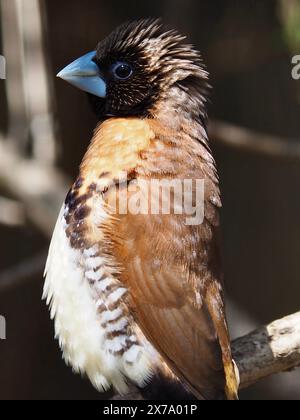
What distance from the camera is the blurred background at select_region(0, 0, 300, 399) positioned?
5.36 m

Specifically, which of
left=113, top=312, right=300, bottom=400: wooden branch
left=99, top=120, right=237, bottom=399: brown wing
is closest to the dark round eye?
left=99, top=120, right=237, bottom=399: brown wing

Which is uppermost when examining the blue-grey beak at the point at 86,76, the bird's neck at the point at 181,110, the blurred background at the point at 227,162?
the blue-grey beak at the point at 86,76

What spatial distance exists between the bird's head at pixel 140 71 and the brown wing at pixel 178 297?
0.58 metres

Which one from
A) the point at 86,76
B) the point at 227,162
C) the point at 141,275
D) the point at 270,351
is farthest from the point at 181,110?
the point at 227,162

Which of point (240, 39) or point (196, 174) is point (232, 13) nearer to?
point (240, 39)

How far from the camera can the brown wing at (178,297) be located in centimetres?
291

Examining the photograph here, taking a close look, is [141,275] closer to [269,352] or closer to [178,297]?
[178,297]

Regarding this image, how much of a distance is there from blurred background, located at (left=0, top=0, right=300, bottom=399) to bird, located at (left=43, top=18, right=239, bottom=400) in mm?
1961

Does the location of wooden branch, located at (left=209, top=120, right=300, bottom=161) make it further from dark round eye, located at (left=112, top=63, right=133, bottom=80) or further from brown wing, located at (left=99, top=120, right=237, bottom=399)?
brown wing, located at (left=99, top=120, right=237, bottom=399)

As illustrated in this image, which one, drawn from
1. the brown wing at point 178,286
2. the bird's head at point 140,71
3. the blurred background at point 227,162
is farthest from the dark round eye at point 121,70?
the blurred background at point 227,162

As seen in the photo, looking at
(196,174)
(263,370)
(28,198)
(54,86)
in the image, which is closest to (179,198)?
(196,174)

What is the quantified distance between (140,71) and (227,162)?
223 cm

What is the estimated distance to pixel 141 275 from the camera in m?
2.96

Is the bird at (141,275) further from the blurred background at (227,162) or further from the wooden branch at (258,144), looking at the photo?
the blurred background at (227,162)
